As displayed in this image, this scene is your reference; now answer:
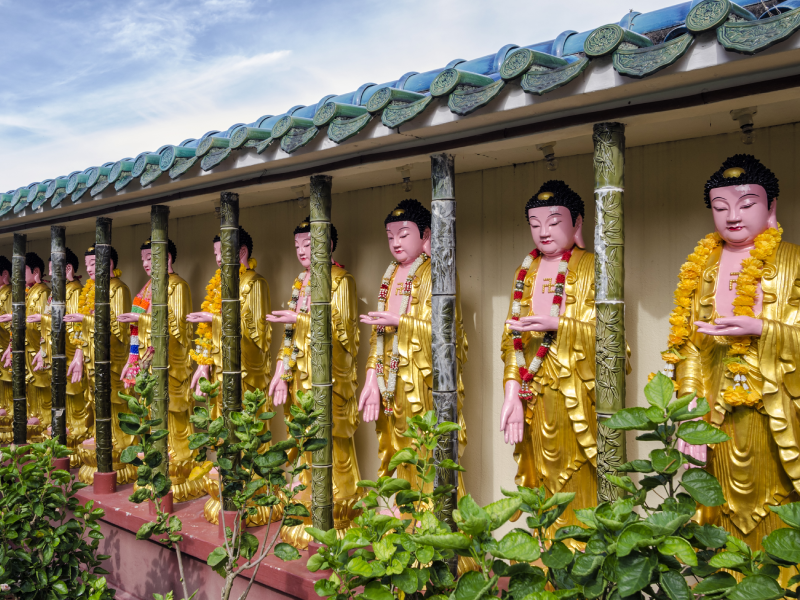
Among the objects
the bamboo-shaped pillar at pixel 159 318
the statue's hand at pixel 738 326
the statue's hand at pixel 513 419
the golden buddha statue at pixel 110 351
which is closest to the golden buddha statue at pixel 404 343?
the statue's hand at pixel 513 419

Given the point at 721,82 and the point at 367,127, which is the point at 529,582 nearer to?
the point at 721,82

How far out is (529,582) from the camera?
5.96 feet

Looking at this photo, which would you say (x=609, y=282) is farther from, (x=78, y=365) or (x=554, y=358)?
(x=78, y=365)

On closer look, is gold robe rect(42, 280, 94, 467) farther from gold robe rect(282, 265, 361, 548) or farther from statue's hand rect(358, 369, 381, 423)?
statue's hand rect(358, 369, 381, 423)

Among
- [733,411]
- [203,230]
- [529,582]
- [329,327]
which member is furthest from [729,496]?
[203,230]

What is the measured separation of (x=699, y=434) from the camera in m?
1.76

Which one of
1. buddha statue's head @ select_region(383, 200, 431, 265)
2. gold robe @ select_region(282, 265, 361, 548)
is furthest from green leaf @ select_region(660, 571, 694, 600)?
gold robe @ select_region(282, 265, 361, 548)

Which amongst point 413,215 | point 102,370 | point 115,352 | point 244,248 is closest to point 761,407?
point 413,215

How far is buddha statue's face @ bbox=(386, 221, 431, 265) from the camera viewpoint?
4699 mm

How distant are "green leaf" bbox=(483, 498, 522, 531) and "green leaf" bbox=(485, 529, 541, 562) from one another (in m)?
0.06

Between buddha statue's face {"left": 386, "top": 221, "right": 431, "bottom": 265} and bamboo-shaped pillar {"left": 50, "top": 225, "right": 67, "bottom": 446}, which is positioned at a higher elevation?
buddha statue's face {"left": 386, "top": 221, "right": 431, "bottom": 265}

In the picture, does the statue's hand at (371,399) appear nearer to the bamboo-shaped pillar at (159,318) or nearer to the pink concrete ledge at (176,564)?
the pink concrete ledge at (176,564)

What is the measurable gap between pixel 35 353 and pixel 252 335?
14.1ft

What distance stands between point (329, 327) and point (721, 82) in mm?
2777
